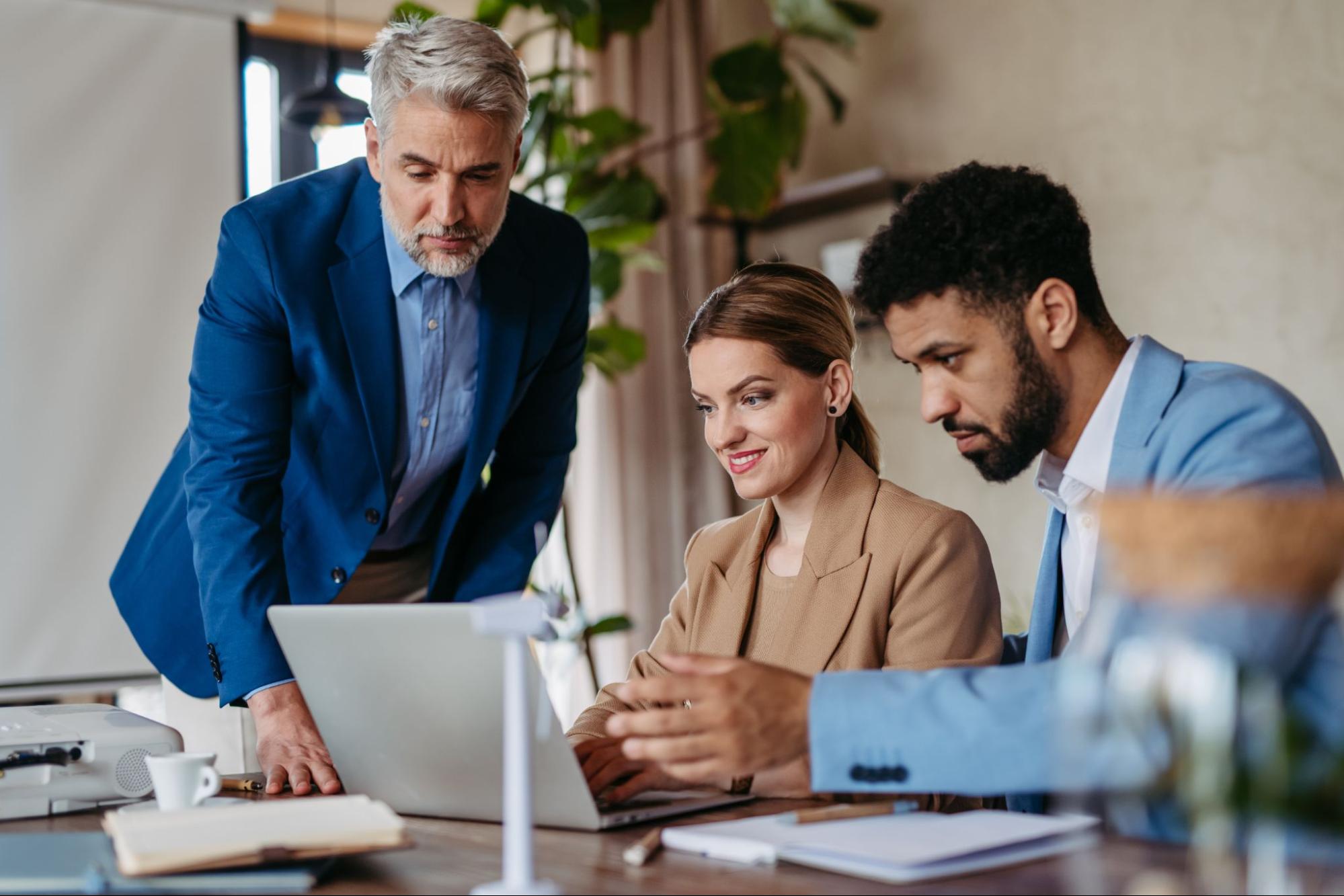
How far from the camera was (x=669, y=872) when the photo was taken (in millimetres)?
1067

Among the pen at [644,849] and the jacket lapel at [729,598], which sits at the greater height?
the jacket lapel at [729,598]

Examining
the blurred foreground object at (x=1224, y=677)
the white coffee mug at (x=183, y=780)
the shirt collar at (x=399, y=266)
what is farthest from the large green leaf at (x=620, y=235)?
the blurred foreground object at (x=1224, y=677)

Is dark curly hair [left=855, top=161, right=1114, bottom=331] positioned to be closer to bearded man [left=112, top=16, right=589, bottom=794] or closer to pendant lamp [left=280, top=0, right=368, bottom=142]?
bearded man [left=112, top=16, right=589, bottom=794]

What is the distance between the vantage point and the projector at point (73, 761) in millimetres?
1445

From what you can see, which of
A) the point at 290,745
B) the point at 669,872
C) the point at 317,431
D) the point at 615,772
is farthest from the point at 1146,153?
the point at 669,872

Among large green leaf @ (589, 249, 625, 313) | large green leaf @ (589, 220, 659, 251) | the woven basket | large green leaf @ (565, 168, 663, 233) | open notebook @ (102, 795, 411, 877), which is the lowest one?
open notebook @ (102, 795, 411, 877)

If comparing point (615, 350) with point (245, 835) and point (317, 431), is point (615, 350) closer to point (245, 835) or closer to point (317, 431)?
point (317, 431)

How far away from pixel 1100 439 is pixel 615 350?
2.38 meters

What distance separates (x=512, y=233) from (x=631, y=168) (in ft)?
5.67

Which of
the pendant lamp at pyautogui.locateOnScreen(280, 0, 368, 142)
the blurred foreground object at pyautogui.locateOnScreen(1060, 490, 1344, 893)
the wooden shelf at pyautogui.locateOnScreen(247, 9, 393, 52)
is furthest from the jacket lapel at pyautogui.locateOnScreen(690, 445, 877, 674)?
the wooden shelf at pyautogui.locateOnScreen(247, 9, 393, 52)

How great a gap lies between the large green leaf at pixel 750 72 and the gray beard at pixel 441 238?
1.91m

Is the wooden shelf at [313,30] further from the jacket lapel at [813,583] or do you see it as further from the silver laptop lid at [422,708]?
the silver laptop lid at [422,708]

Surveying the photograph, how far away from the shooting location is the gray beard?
187 cm

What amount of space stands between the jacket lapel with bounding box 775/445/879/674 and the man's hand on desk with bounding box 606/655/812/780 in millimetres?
518
